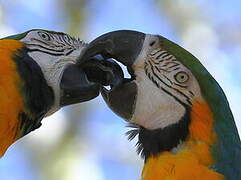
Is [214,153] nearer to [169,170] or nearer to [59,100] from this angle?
[169,170]

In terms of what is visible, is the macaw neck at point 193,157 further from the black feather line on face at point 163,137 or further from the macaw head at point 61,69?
the macaw head at point 61,69

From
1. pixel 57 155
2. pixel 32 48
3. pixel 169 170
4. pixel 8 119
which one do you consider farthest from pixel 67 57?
pixel 57 155

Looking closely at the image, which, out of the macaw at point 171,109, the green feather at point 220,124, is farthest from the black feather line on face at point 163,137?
the green feather at point 220,124

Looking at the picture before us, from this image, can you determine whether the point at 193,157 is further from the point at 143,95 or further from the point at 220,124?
the point at 143,95

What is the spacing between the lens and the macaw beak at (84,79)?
3.50m

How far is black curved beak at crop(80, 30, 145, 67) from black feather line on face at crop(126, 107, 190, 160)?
0.38 metres

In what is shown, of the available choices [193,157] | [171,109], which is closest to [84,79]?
[171,109]

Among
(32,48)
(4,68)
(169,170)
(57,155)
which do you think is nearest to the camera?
(169,170)

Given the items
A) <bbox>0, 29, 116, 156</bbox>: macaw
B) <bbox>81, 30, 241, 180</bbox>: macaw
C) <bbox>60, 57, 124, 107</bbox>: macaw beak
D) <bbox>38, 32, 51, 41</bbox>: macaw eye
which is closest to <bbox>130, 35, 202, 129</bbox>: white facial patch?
<bbox>81, 30, 241, 180</bbox>: macaw

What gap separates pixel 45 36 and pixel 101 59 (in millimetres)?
396

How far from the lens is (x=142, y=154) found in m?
3.35

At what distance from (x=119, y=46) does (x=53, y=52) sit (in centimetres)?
41

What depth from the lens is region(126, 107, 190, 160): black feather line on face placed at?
3.24m

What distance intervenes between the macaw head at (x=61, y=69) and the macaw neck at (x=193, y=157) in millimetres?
547
